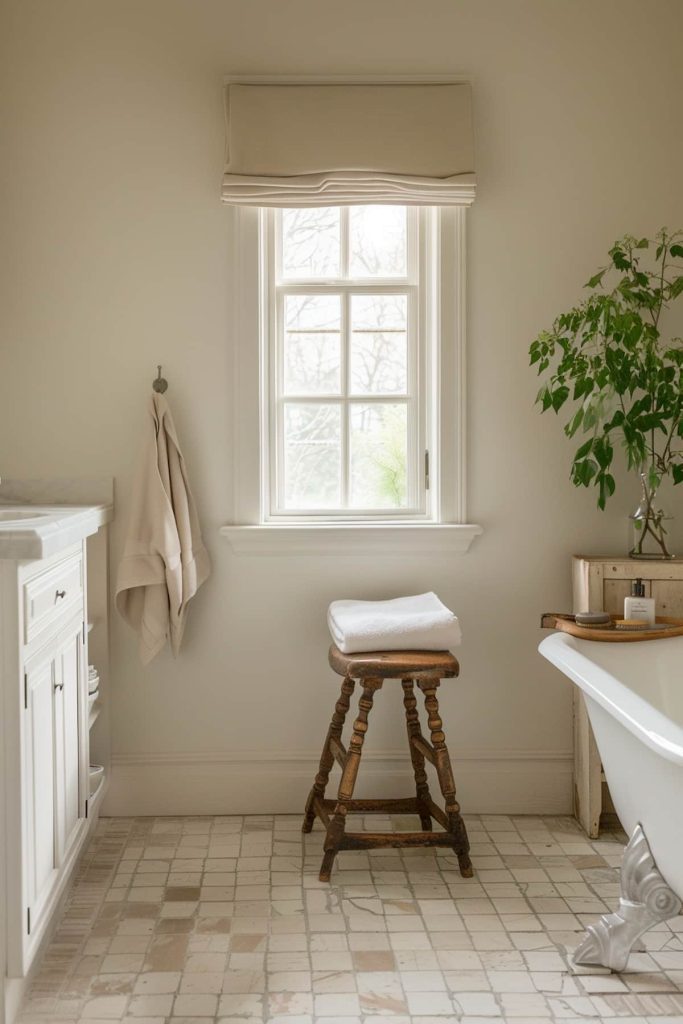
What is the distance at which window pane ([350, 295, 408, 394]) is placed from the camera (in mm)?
3273

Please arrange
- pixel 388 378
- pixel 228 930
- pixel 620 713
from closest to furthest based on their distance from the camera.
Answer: pixel 620 713, pixel 228 930, pixel 388 378

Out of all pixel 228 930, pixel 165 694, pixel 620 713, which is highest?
pixel 620 713

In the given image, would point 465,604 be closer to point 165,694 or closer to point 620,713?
point 165,694

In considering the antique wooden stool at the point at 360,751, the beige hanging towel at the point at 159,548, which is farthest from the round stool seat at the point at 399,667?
the beige hanging towel at the point at 159,548

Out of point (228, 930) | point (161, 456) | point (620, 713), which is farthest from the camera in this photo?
point (161, 456)

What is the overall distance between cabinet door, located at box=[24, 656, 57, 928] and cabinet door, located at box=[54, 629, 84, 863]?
0.06 m

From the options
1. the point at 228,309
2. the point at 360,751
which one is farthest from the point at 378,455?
the point at 360,751

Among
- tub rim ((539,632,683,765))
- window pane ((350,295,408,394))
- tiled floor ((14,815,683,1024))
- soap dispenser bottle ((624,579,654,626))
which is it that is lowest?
tiled floor ((14,815,683,1024))

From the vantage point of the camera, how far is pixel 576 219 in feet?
10.5

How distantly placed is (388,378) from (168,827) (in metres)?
1.62

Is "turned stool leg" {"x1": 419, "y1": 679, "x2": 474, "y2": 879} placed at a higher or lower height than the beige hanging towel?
lower

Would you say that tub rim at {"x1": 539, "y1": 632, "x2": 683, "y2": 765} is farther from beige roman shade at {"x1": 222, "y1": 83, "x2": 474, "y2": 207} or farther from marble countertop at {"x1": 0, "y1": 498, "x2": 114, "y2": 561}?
beige roman shade at {"x1": 222, "y1": 83, "x2": 474, "y2": 207}

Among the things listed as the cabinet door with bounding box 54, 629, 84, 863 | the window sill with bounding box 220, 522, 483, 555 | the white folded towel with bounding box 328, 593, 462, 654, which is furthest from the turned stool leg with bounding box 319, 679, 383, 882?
the cabinet door with bounding box 54, 629, 84, 863

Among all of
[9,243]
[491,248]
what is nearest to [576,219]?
[491,248]
